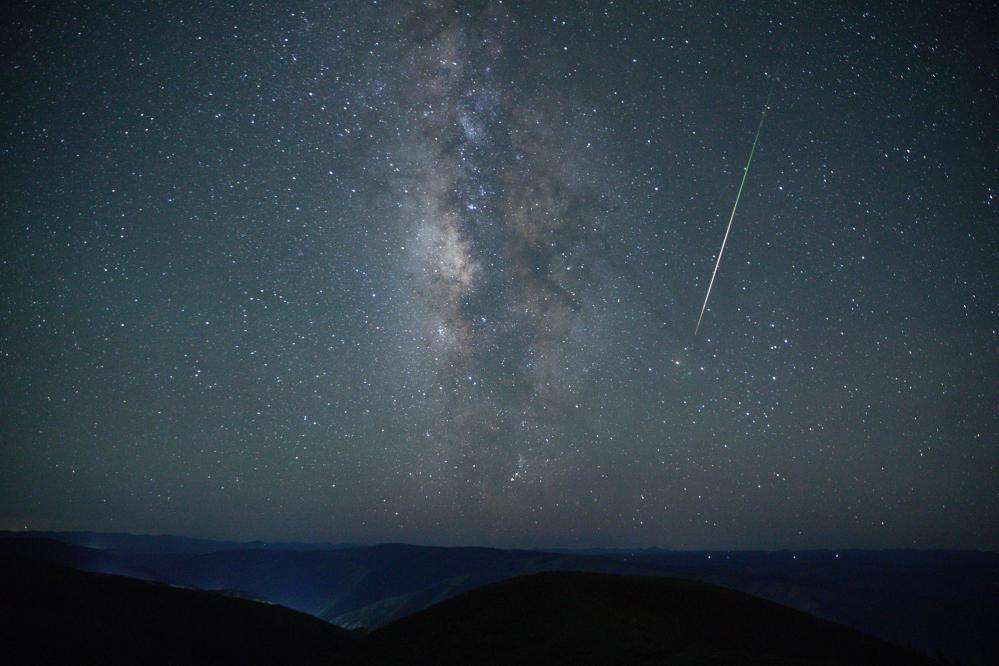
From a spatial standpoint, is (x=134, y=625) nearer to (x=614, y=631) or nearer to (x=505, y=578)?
(x=614, y=631)

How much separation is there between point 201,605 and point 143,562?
12991cm

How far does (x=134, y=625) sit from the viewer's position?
25.7 m

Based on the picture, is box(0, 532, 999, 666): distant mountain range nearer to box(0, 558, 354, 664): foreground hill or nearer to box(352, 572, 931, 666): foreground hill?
box(0, 558, 354, 664): foreground hill

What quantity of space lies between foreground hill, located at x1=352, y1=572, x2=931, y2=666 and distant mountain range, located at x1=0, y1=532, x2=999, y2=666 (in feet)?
101

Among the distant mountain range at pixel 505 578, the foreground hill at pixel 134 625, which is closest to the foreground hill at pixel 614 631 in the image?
the foreground hill at pixel 134 625

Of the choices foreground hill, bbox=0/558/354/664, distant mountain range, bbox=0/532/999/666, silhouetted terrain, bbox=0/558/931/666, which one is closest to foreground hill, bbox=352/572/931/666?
silhouetted terrain, bbox=0/558/931/666

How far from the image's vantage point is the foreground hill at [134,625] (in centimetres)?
2109

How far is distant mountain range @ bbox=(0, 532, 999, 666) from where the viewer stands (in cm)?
7131

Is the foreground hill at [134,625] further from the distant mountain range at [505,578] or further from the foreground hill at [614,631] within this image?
the distant mountain range at [505,578]

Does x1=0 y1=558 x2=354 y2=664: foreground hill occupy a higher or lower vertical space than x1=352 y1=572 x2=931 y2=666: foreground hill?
lower

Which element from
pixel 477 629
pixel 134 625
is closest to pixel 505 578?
pixel 134 625

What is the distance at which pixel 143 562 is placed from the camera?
129 m

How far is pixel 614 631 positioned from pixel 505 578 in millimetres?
64192

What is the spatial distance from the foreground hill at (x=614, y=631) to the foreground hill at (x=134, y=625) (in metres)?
6.62
